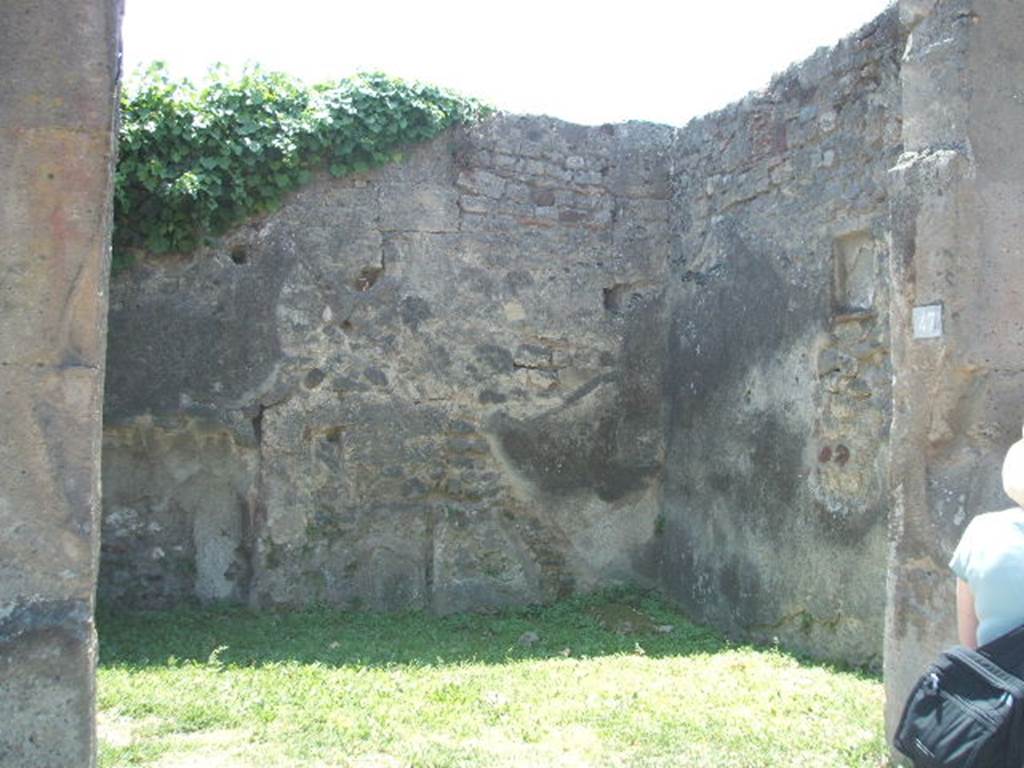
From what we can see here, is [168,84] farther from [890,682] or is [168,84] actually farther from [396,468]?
[890,682]

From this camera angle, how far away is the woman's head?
2504 millimetres

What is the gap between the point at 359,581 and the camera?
6.88 m

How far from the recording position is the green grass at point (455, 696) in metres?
3.96

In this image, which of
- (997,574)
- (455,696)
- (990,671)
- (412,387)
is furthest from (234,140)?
(990,671)

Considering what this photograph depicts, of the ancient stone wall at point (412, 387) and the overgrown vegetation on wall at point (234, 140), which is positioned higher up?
the overgrown vegetation on wall at point (234, 140)

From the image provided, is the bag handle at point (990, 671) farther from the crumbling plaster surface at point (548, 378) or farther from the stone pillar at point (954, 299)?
the crumbling plaster surface at point (548, 378)

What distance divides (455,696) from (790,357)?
273 cm

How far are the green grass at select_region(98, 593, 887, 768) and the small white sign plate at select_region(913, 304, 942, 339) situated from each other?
4.85 ft

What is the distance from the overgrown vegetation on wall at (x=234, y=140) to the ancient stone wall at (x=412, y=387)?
0.55 ft

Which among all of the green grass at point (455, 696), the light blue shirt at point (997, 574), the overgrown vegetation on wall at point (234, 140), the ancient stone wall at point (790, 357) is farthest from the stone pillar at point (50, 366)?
the ancient stone wall at point (790, 357)

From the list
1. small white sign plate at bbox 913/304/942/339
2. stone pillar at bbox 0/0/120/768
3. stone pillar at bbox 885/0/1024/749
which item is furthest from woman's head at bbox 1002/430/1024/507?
stone pillar at bbox 0/0/120/768

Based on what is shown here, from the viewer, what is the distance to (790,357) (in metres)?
6.10

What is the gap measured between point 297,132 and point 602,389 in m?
2.66

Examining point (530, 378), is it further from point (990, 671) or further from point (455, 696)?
point (990, 671)
